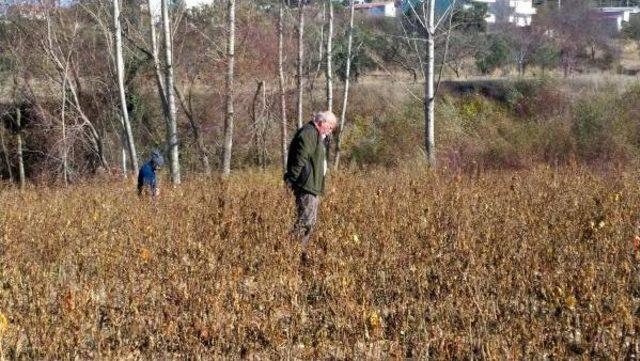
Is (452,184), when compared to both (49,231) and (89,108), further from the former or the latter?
(89,108)

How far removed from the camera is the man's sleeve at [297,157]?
7.79 metres

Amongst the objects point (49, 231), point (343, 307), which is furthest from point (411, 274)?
point (49, 231)

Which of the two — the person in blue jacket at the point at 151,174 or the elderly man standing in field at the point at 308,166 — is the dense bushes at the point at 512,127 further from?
the elderly man standing in field at the point at 308,166

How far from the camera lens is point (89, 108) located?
3212cm

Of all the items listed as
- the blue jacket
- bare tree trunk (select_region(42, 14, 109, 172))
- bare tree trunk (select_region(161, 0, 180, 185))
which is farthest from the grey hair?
bare tree trunk (select_region(42, 14, 109, 172))

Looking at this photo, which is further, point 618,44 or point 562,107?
point 618,44

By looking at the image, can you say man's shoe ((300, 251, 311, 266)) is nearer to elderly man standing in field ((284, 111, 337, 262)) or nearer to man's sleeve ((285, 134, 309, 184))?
elderly man standing in field ((284, 111, 337, 262))

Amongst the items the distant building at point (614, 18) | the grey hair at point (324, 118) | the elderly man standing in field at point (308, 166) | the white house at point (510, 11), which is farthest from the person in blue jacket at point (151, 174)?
the white house at point (510, 11)

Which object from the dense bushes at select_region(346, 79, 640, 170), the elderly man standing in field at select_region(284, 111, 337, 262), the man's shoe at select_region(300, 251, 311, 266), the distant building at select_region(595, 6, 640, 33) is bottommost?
the dense bushes at select_region(346, 79, 640, 170)

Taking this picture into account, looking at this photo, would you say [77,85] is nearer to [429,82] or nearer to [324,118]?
[429,82]

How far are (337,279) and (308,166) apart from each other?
2.11 meters

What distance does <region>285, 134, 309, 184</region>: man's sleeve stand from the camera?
7.79 metres

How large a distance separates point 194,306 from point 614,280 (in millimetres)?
3018

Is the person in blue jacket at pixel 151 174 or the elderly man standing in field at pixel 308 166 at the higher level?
the elderly man standing in field at pixel 308 166
